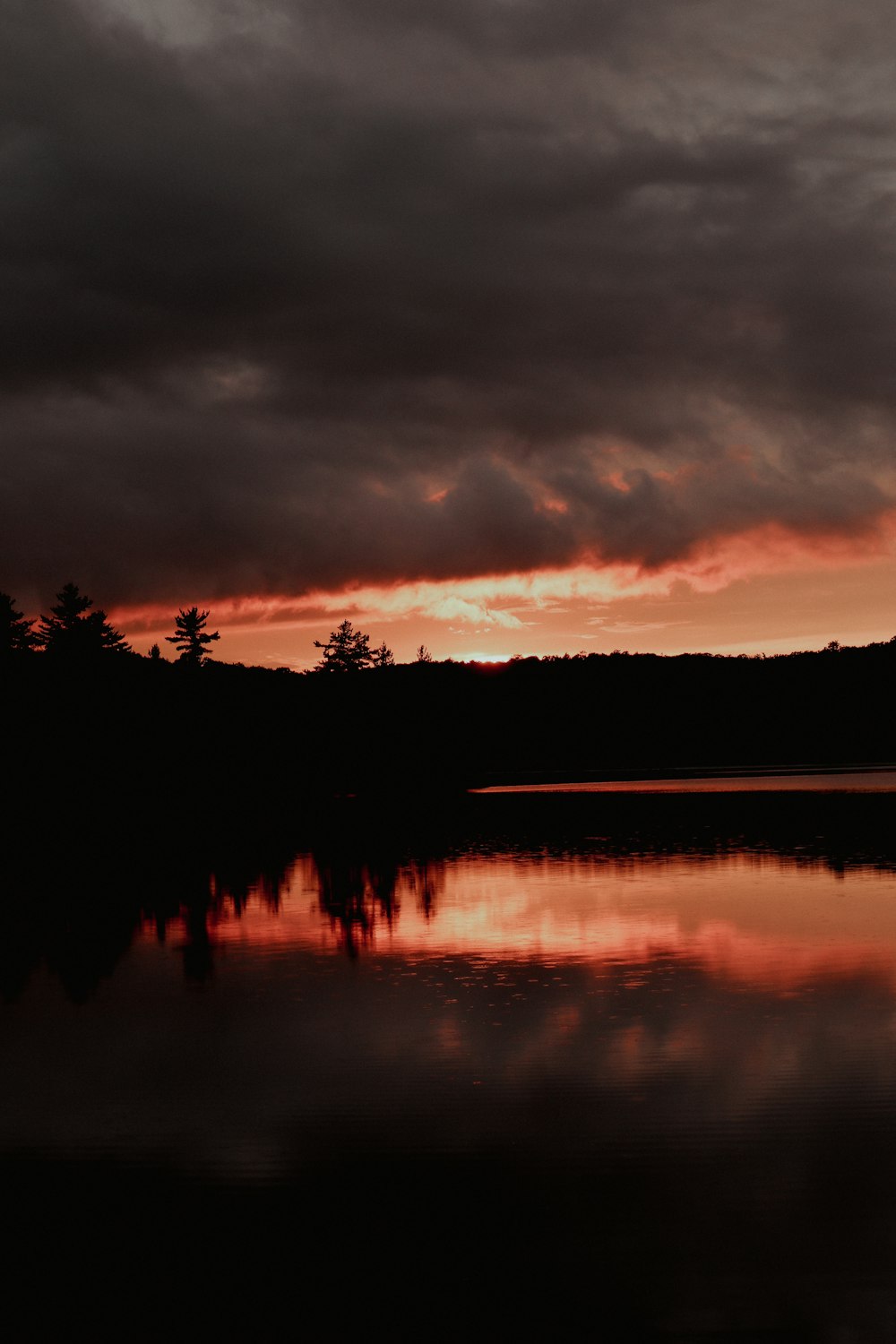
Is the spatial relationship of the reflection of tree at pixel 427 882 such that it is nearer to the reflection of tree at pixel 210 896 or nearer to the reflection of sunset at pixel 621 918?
the reflection of sunset at pixel 621 918

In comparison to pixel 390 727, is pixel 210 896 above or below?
below

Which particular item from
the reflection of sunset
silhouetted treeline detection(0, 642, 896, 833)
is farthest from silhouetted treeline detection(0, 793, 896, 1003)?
silhouetted treeline detection(0, 642, 896, 833)

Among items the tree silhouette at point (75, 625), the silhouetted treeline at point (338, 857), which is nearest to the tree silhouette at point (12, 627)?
the tree silhouette at point (75, 625)

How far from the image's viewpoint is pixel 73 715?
253 feet

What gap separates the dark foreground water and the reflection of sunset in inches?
6.0

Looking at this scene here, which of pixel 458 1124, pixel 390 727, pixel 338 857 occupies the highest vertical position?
pixel 390 727

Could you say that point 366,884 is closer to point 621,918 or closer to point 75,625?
point 621,918

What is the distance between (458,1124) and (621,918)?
13.1 meters

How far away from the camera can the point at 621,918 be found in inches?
949

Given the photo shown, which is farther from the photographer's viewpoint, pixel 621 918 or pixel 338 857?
pixel 338 857

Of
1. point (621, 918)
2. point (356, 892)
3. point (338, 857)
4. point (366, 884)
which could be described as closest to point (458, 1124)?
point (621, 918)

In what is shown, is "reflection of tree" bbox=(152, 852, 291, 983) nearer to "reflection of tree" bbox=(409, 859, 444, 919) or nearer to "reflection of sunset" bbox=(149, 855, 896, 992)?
"reflection of sunset" bbox=(149, 855, 896, 992)

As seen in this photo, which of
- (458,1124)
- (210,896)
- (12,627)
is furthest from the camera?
(12,627)

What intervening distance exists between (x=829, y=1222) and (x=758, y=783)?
74.1 metres
